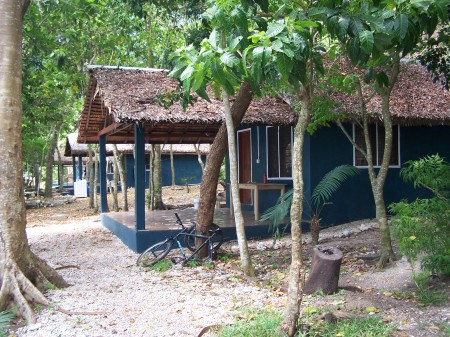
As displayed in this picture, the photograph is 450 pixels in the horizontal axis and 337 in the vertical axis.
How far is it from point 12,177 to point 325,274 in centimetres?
393

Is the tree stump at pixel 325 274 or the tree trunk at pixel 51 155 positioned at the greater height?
the tree trunk at pixel 51 155

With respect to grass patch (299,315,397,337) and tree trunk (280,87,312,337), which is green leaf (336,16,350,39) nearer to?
tree trunk (280,87,312,337)

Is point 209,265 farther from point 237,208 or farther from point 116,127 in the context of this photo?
point 116,127

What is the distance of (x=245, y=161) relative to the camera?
1295 centimetres

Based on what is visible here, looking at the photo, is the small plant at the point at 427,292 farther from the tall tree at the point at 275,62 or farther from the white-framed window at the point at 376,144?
the white-framed window at the point at 376,144

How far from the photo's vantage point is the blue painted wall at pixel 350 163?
10.1m

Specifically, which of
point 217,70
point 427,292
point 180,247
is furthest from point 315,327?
point 180,247

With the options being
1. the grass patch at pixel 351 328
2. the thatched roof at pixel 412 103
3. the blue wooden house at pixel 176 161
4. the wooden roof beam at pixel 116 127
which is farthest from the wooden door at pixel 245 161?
the blue wooden house at pixel 176 161

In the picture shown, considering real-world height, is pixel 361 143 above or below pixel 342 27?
below

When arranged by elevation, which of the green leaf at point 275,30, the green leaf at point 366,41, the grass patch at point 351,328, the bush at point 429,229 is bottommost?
the grass patch at point 351,328

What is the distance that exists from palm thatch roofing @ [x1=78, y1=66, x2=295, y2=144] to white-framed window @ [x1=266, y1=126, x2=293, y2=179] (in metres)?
1.23

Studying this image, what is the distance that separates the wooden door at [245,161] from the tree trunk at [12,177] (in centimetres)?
745

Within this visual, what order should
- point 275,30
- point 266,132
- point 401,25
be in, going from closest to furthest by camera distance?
point 275,30
point 401,25
point 266,132

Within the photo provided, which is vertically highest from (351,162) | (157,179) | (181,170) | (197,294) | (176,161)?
(176,161)
